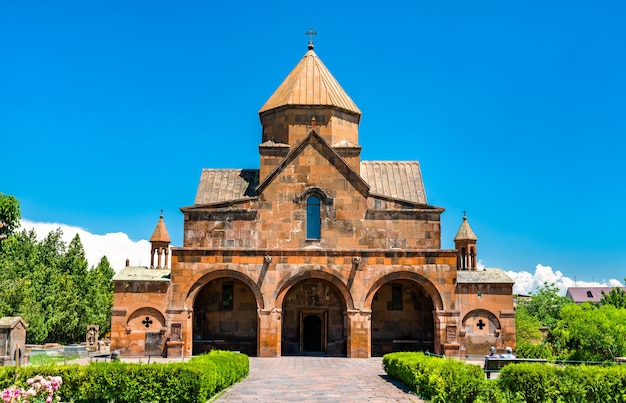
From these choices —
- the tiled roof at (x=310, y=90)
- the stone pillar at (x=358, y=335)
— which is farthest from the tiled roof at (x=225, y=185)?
the stone pillar at (x=358, y=335)

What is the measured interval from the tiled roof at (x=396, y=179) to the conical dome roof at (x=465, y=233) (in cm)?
434

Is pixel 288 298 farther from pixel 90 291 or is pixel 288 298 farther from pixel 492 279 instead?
pixel 90 291

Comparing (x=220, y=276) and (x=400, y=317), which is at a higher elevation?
(x=220, y=276)

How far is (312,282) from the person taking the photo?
844 inches

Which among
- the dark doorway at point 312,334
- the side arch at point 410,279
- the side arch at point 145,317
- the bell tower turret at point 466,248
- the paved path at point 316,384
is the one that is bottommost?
the paved path at point 316,384

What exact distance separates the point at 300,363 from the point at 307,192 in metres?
5.90

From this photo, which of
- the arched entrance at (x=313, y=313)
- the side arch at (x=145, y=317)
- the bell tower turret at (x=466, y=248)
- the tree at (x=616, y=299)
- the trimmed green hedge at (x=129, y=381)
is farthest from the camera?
the tree at (x=616, y=299)

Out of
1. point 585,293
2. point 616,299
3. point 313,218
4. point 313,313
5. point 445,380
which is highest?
point 313,218

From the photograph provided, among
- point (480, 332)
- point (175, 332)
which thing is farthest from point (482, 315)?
point (175, 332)

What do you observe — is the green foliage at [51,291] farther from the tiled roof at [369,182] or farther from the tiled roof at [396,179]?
the tiled roof at [396,179]

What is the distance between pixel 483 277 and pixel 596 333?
20.8 ft

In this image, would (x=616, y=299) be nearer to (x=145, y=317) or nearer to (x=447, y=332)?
(x=447, y=332)

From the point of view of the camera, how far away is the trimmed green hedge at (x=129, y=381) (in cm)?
1017

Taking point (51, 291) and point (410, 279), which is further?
point (51, 291)
